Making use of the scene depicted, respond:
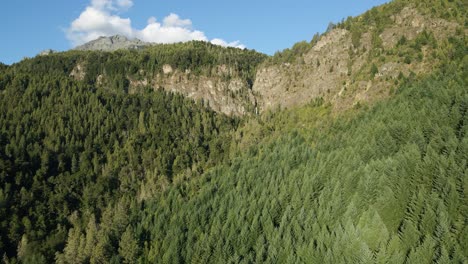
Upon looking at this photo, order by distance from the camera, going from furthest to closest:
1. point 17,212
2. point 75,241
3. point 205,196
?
1. point 17,212
2. point 205,196
3. point 75,241

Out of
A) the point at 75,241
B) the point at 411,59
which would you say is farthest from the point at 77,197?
the point at 411,59

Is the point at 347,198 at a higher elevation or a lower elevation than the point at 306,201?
higher

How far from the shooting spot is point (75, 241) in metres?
134

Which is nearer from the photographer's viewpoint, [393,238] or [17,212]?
[393,238]

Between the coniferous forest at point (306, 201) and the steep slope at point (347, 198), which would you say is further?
the coniferous forest at point (306, 201)

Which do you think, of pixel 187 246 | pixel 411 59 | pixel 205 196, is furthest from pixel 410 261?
pixel 411 59

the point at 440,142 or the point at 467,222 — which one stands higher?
the point at 440,142

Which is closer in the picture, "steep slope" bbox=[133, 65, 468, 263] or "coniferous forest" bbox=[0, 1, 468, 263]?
"steep slope" bbox=[133, 65, 468, 263]

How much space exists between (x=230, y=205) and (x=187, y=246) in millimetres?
27532

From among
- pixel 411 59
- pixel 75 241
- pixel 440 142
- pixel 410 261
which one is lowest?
pixel 75 241

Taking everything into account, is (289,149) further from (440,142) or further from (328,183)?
(440,142)

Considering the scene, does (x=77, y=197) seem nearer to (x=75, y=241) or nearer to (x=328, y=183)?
(x=75, y=241)

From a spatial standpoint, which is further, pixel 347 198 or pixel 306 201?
pixel 306 201

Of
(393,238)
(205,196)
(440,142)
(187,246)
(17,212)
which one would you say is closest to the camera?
(393,238)
